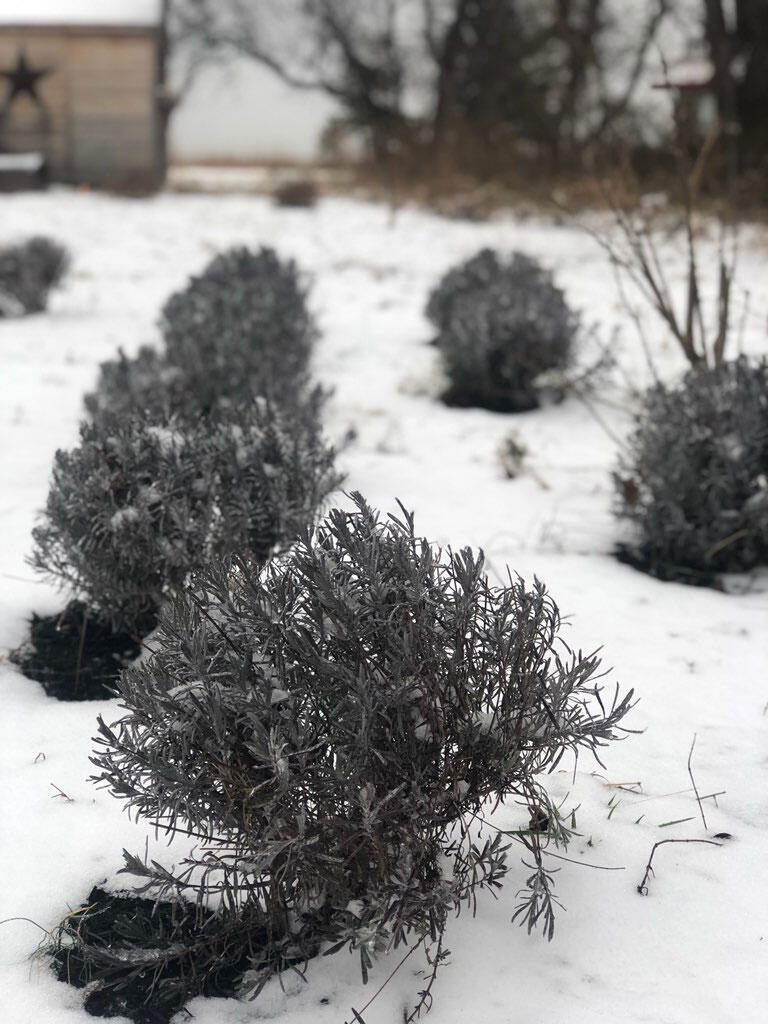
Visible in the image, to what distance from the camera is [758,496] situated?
3355 millimetres

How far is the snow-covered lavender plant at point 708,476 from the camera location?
11.2 ft

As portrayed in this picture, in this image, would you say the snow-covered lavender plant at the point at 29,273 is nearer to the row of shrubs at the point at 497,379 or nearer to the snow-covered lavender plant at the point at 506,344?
the row of shrubs at the point at 497,379

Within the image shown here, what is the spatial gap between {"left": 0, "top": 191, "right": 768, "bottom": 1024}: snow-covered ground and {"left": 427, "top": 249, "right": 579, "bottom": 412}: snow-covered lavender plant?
0.24m

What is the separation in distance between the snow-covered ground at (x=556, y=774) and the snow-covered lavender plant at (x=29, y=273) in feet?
3.82

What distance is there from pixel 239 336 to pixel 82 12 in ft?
60.5

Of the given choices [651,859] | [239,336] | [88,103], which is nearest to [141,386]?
[239,336]

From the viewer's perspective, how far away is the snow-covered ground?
1648mm

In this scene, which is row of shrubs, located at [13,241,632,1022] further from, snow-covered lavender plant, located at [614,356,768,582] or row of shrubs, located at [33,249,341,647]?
snow-covered lavender plant, located at [614,356,768,582]

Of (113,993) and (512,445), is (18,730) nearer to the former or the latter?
(113,993)

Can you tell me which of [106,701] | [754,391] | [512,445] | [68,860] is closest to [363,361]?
[512,445]

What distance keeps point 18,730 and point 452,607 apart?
4.27 feet

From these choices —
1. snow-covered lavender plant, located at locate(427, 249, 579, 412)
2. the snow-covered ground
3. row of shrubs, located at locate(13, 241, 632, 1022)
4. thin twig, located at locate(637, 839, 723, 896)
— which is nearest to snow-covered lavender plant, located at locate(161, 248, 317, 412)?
the snow-covered ground

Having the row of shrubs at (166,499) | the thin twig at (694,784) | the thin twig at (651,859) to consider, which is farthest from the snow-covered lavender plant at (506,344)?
the thin twig at (651,859)

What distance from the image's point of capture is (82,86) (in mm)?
19781
